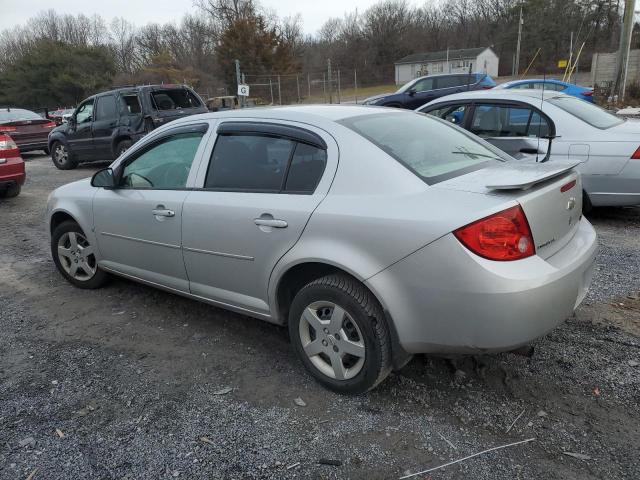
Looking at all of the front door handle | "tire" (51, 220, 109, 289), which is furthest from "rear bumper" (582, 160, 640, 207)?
"tire" (51, 220, 109, 289)

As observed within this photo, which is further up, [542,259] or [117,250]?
[542,259]

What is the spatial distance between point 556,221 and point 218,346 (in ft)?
7.64

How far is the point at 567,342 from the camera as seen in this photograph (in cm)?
336

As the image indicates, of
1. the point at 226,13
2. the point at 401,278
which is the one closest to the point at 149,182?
the point at 401,278

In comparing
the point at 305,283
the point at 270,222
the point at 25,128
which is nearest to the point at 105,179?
the point at 270,222

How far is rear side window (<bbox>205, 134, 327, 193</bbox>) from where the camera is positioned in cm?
297

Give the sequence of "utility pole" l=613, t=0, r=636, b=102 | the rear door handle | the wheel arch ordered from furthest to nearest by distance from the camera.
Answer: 1. "utility pole" l=613, t=0, r=636, b=102
2. the rear door handle
3. the wheel arch

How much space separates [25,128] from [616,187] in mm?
14806

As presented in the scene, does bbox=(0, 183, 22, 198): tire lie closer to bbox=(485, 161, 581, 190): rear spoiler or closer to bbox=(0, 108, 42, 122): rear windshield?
bbox=(0, 108, 42, 122): rear windshield

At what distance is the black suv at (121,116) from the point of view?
35.5ft

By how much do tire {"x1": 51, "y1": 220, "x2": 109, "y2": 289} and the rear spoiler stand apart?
11.4 ft

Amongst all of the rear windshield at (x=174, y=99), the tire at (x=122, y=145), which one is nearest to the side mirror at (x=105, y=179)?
the rear windshield at (x=174, y=99)

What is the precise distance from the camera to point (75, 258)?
4.68m

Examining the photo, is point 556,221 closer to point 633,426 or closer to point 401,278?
point 401,278
